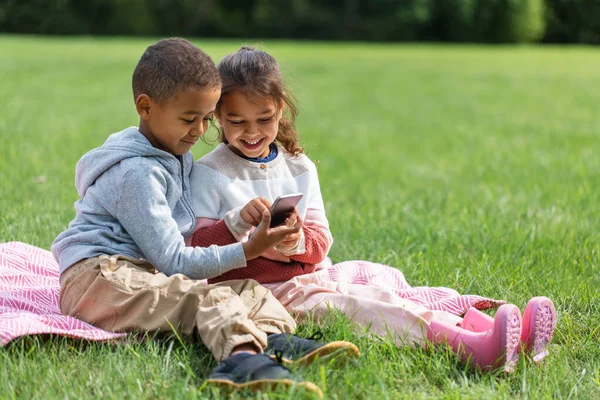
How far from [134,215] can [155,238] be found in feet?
0.38

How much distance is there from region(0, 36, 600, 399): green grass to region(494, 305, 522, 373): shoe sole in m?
0.05

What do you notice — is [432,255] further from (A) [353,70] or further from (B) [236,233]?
(A) [353,70]

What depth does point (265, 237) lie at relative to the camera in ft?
Result: 10.3

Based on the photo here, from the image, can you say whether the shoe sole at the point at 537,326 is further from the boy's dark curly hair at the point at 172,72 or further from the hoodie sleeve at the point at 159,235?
the boy's dark curly hair at the point at 172,72

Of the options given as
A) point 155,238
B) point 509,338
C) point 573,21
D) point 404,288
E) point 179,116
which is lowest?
point 573,21

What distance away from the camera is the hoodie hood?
3229 millimetres

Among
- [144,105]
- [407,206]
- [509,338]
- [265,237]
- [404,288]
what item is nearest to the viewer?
[509,338]

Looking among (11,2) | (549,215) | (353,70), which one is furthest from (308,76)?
(11,2)

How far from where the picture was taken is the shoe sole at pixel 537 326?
3.03 meters

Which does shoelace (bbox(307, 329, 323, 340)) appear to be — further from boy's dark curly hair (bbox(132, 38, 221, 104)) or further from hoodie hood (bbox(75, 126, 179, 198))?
boy's dark curly hair (bbox(132, 38, 221, 104))

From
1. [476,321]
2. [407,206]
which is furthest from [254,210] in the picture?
[407,206]

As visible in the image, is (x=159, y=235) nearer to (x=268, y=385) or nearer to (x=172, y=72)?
(x=172, y=72)

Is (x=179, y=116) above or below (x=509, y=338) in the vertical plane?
above

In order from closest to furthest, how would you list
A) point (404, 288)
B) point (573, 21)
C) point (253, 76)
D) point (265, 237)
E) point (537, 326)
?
point (537, 326)
point (265, 237)
point (253, 76)
point (404, 288)
point (573, 21)
